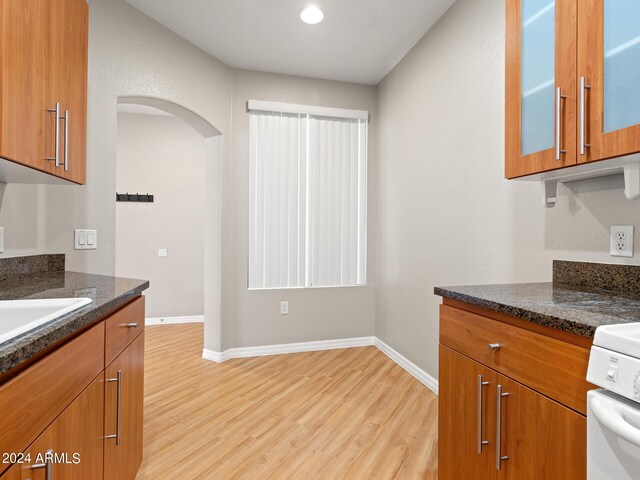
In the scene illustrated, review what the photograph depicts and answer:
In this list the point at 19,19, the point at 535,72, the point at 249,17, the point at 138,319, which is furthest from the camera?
the point at 249,17

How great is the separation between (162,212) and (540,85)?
415 cm

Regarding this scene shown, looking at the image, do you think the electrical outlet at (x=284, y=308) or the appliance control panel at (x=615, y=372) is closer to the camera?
the appliance control panel at (x=615, y=372)

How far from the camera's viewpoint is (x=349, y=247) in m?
3.69

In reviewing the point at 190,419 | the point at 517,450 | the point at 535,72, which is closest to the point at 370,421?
the point at 190,419

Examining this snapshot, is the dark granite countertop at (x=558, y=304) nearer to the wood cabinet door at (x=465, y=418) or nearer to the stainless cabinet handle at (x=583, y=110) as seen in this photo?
the wood cabinet door at (x=465, y=418)

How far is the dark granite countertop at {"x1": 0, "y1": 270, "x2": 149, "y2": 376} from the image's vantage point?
2.48 feet

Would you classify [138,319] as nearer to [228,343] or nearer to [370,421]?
[370,421]

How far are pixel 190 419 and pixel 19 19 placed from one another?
82.6 inches

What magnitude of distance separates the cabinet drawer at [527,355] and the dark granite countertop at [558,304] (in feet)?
0.17

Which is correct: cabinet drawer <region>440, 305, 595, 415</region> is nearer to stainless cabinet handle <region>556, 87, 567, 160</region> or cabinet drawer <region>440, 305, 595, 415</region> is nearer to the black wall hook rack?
stainless cabinet handle <region>556, 87, 567, 160</region>

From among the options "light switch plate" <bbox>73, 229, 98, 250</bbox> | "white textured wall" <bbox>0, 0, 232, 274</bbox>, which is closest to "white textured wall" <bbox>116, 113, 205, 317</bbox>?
"white textured wall" <bbox>0, 0, 232, 274</bbox>

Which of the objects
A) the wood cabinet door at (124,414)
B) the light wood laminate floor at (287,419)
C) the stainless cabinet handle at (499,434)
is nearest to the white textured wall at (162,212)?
the light wood laminate floor at (287,419)

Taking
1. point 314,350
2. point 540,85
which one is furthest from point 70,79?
point 314,350

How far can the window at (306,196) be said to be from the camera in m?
3.43
